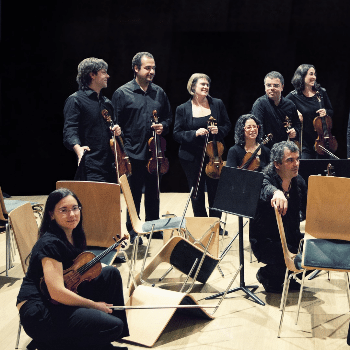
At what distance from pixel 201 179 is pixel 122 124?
0.77 m

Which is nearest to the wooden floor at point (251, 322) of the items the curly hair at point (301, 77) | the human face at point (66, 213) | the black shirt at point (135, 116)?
the human face at point (66, 213)

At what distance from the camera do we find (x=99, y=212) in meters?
3.33

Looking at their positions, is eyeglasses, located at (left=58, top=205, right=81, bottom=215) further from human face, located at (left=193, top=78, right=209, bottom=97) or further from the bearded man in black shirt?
human face, located at (left=193, top=78, right=209, bottom=97)

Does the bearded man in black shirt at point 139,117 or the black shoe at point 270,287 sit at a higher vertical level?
the bearded man in black shirt at point 139,117

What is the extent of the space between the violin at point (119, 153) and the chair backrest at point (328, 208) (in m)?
1.41

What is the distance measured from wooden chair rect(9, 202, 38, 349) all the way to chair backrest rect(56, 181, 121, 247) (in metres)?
0.37

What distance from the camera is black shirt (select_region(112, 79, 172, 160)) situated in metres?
4.36

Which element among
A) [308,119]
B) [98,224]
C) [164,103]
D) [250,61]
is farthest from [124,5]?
[98,224]

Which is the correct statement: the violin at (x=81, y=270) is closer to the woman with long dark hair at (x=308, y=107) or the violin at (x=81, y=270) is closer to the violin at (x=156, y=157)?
the violin at (x=156, y=157)

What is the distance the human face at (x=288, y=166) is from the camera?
326 cm

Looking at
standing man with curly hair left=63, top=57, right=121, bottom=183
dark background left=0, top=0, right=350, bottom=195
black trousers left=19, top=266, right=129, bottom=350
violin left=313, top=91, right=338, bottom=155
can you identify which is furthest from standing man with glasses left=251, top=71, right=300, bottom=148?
black trousers left=19, top=266, right=129, bottom=350

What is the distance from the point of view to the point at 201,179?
174 inches

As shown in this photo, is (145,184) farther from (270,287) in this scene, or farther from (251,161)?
(270,287)

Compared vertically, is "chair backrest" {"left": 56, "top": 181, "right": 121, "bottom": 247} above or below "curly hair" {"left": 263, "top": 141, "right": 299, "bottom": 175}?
below
